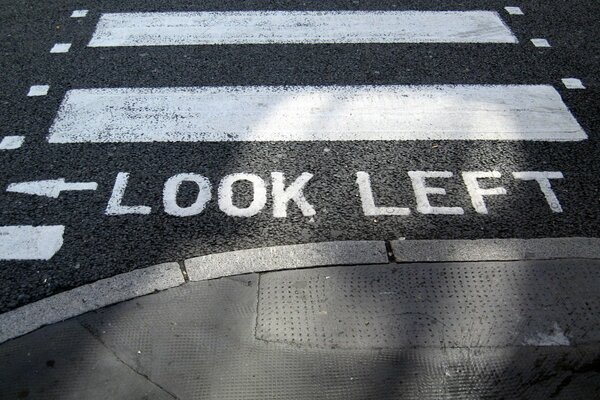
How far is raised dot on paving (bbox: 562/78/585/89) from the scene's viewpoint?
17.8ft

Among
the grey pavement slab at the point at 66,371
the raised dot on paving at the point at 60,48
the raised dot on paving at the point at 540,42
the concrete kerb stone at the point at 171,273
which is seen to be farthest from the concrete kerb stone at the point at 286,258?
the raised dot on paving at the point at 540,42

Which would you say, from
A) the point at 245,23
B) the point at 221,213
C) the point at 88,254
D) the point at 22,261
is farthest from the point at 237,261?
the point at 245,23

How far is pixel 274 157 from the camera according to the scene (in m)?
4.63

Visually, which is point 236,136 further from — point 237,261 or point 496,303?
point 496,303

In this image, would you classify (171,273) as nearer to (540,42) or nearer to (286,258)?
(286,258)

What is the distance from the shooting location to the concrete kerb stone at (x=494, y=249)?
3.83 meters

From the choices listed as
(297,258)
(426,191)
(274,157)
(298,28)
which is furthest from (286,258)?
(298,28)

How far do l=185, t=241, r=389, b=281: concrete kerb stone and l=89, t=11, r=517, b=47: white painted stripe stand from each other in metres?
2.83

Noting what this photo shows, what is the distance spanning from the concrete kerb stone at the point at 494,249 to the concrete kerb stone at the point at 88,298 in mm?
1454

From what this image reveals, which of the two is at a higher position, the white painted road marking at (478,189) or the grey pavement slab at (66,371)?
the grey pavement slab at (66,371)

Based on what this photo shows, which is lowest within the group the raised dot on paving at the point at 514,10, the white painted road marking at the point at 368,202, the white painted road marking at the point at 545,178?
the raised dot on paving at the point at 514,10

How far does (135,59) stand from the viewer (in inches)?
226

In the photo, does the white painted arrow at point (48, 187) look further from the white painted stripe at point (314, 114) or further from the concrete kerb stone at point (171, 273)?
the concrete kerb stone at point (171, 273)

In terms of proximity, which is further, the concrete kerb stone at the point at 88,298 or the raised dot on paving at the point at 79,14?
the raised dot on paving at the point at 79,14
